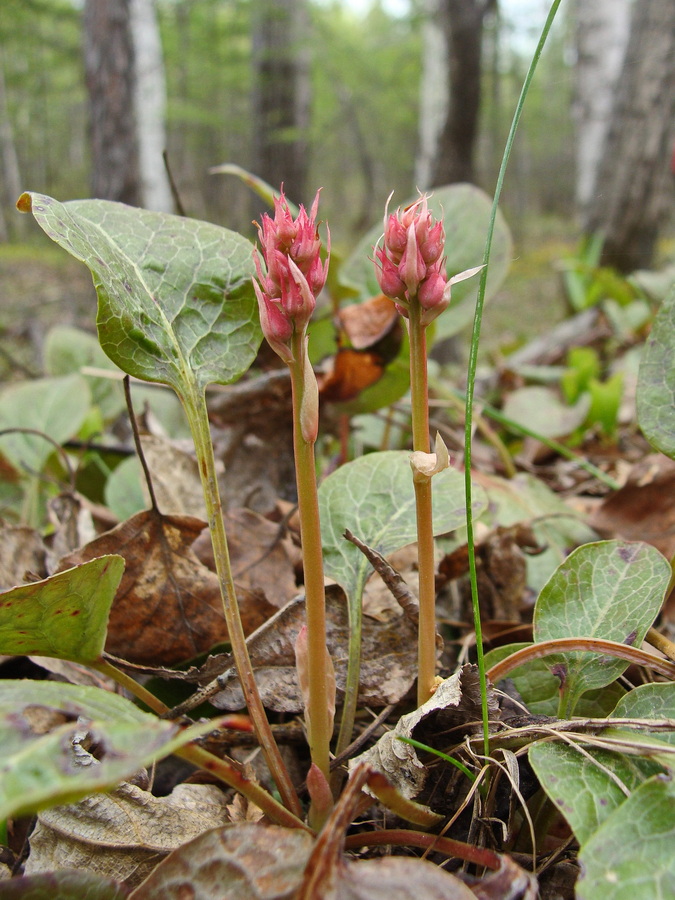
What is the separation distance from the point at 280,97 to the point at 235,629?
652 cm

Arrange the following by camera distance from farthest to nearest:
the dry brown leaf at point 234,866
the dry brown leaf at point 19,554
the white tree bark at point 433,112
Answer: the white tree bark at point 433,112 → the dry brown leaf at point 19,554 → the dry brown leaf at point 234,866

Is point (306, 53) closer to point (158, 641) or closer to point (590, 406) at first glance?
point (590, 406)

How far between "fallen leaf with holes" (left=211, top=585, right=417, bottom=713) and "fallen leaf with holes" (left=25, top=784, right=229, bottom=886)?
0.10 metres

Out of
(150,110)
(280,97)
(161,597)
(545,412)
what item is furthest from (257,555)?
(150,110)

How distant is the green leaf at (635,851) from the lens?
38 centimetres

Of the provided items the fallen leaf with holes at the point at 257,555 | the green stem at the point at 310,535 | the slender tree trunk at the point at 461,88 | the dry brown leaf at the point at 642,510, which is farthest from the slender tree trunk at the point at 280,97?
the green stem at the point at 310,535

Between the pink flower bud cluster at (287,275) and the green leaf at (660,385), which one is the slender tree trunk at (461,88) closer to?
the green leaf at (660,385)

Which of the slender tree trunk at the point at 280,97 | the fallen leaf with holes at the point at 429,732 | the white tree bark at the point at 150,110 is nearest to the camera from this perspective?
the fallen leaf with holes at the point at 429,732

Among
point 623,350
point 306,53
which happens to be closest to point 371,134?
point 306,53

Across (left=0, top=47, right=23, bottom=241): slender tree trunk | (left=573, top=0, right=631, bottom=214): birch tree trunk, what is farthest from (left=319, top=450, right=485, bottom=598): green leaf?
(left=0, top=47, right=23, bottom=241): slender tree trunk

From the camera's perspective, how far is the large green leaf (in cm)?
114

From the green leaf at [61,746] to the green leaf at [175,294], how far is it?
0.30 metres

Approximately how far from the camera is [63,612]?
504 millimetres

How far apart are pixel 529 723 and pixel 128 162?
15.5 feet
